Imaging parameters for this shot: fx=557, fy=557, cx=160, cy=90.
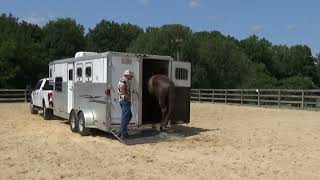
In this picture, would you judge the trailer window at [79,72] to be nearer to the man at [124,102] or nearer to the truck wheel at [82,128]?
the truck wheel at [82,128]

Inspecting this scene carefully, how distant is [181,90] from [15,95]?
2682 centimetres

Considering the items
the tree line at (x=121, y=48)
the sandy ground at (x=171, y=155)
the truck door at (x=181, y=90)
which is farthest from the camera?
the tree line at (x=121, y=48)

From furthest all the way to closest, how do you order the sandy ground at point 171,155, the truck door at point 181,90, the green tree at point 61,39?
the green tree at point 61,39
the truck door at point 181,90
the sandy ground at point 171,155

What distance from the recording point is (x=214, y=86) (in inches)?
2623

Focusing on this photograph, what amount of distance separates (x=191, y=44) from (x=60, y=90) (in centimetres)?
Answer: 4662

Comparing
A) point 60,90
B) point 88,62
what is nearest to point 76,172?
point 88,62

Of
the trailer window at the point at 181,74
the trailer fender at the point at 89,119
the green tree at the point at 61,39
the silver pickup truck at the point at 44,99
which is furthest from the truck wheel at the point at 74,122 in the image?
the green tree at the point at 61,39

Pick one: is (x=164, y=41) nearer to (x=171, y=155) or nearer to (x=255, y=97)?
(x=255, y=97)

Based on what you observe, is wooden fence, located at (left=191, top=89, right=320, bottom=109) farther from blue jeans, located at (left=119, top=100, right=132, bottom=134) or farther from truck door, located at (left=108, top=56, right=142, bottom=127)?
blue jeans, located at (left=119, top=100, right=132, bottom=134)

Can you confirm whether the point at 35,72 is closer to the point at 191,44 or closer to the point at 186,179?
the point at 191,44

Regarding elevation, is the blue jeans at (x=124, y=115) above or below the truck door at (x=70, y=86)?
below

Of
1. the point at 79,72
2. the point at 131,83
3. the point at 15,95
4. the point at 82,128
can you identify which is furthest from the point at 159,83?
the point at 15,95

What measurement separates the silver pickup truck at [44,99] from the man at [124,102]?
8.16 meters

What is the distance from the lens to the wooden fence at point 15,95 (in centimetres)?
4059
